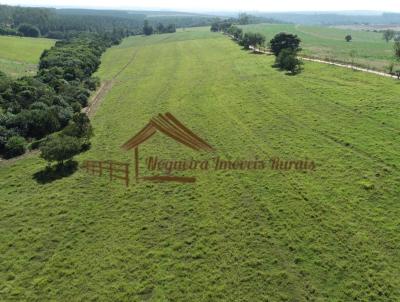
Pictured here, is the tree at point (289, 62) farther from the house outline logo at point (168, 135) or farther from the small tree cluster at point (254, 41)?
the small tree cluster at point (254, 41)

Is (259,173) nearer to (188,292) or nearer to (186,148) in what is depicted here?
(186,148)

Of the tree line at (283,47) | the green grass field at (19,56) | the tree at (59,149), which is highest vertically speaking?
the tree line at (283,47)

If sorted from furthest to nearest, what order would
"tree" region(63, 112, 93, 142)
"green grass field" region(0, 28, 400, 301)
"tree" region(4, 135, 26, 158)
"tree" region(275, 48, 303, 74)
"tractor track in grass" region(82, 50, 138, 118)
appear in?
"tree" region(275, 48, 303, 74) → "tractor track in grass" region(82, 50, 138, 118) → "tree" region(63, 112, 93, 142) → "tree" region(4, 135, 26, 158) → "green grass field" region(0, 28, 400, 301)

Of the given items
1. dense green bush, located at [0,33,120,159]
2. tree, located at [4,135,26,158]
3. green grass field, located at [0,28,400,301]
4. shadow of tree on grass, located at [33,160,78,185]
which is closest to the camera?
green grass field, located at [0,28,400,301]

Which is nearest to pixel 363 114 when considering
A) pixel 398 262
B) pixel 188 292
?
pixel 398 262

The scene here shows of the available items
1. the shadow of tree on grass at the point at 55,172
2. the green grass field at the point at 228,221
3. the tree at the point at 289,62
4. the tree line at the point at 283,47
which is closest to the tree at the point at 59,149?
the shadow of tree on grass at the point at 55,172

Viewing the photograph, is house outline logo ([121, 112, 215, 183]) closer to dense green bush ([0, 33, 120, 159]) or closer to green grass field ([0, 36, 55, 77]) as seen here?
dense green bush ([0, 33, 120, 159])

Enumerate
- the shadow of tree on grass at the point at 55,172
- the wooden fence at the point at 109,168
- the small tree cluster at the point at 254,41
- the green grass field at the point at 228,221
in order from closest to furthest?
the green grass field at the point at 228,221
the shadow of tree on grass at the point at 55,172
the wooden fence at the point at 109,168
the small tree cluster at the point at 254,41

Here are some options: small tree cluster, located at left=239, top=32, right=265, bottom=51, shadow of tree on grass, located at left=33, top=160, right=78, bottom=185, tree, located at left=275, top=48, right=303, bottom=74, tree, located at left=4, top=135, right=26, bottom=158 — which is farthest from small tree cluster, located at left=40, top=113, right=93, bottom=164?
small tree cluster, located at left=239, top=32, right=265, bottom=51
